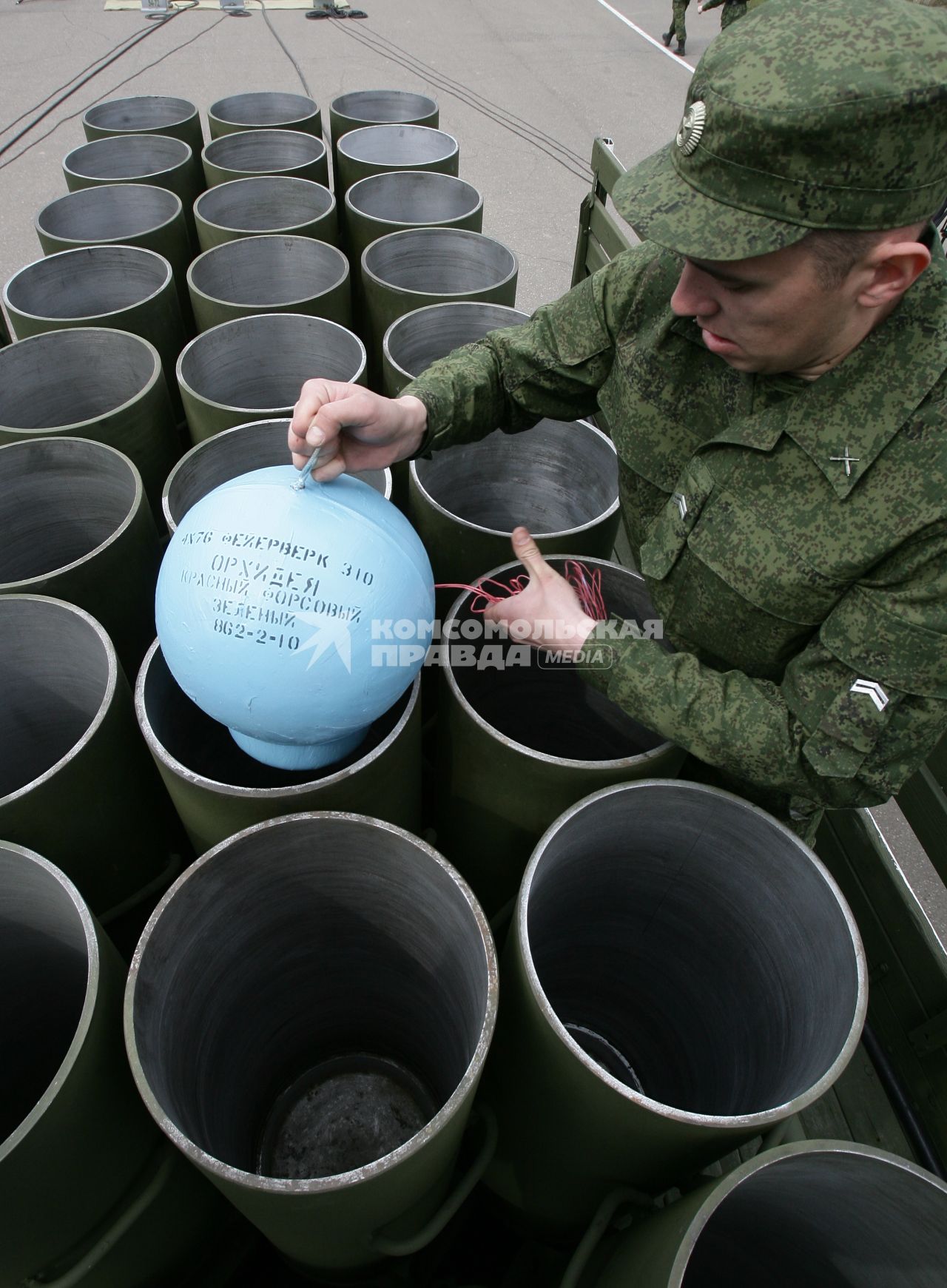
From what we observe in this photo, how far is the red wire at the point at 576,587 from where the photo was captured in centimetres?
179

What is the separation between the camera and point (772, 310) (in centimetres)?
109

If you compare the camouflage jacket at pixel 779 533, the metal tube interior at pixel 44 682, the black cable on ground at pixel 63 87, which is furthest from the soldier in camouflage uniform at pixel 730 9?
the black cable on ground at pixel 63 87

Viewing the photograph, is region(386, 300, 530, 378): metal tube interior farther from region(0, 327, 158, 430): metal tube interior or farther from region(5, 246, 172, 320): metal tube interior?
region(5, 246, 172, 320): metal tube interior

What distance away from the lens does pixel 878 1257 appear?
4.33 ft

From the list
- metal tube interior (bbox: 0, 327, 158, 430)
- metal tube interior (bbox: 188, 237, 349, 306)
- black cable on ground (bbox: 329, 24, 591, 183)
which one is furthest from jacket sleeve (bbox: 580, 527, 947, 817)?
black cable on ground (bbox: 329, 24, 591, 183)

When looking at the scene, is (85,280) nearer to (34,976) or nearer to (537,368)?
(537,368)

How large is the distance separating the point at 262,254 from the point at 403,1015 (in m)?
2.50

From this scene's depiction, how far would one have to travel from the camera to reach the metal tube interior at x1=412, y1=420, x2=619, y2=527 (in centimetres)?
237

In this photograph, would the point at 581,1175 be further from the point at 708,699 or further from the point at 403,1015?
the point at 708,699

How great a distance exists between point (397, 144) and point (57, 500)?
110 inches

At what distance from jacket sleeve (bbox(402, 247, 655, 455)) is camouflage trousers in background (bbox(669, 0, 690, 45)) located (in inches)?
373

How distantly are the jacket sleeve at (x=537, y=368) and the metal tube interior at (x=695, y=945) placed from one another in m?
0.87

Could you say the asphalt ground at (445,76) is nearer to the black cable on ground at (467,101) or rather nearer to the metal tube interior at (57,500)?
the black cable on ground at (467,101)

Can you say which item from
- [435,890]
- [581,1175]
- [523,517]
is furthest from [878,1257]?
[523,517]
